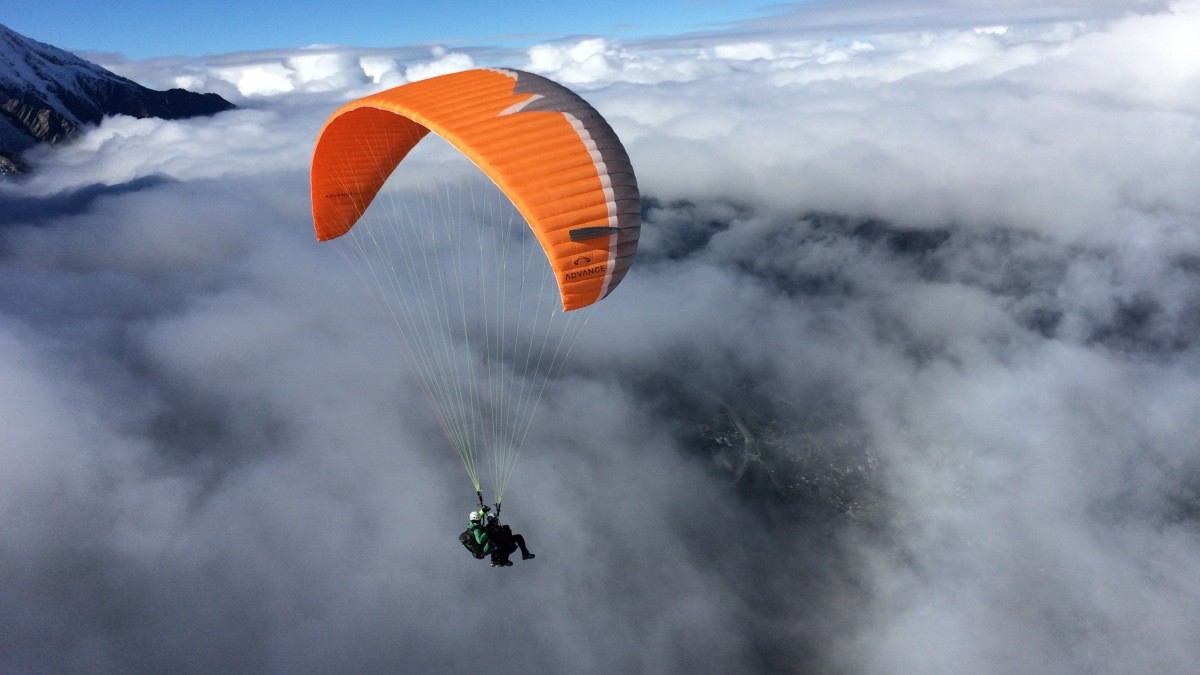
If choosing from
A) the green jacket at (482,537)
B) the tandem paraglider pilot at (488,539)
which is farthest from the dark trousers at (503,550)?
the green jacket at (482,537)

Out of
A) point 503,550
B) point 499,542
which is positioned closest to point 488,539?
point 499,542

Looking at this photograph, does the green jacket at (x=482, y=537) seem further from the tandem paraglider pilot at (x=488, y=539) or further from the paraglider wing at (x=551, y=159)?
the paraglider wing at (x=551, y=159)

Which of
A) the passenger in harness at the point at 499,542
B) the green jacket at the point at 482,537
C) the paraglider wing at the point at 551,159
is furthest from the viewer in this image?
the passenger in harness at the point at 499,542

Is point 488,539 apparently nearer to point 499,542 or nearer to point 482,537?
point 482,537

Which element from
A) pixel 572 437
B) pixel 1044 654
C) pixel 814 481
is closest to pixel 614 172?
pixel 572 437

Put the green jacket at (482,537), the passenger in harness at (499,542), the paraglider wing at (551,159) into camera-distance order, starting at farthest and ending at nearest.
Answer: the passenger in harness at (499,542) → the green jacket at (482,537) → the paraglider wing at (551,159)

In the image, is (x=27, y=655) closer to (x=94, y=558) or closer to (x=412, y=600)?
(x=94, y=558)

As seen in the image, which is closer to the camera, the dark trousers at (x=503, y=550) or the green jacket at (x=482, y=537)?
the green jacket at (x=482, y=537)
